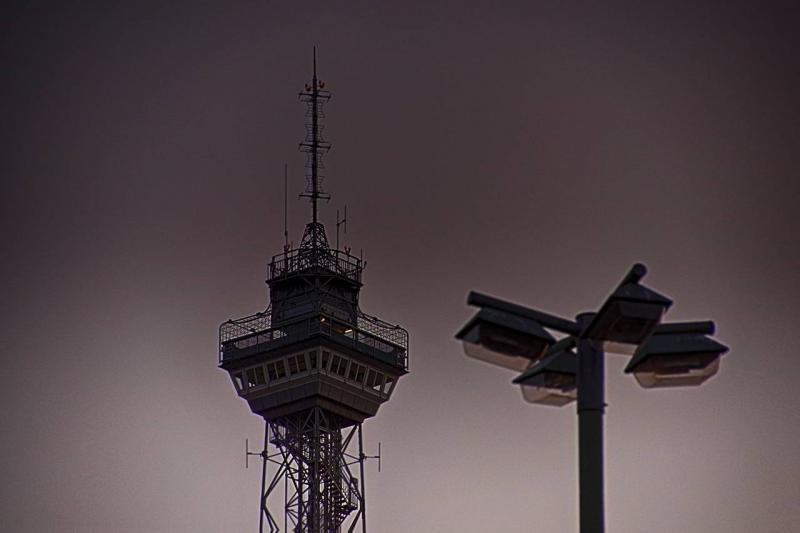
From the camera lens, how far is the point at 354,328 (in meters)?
155

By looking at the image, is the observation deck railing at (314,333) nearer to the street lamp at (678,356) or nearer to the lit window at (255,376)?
the lit window at (255,376)

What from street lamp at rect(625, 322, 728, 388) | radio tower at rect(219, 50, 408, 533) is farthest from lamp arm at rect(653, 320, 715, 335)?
radio tower at rect(219, 50, 408, 533)

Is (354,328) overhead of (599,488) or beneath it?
overhead

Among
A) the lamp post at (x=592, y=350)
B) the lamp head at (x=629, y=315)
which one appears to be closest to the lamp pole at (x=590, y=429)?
the lamp post at (x=592, y=350)

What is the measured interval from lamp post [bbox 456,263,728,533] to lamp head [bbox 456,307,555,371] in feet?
0.04

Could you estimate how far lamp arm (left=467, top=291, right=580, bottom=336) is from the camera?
2759 cm

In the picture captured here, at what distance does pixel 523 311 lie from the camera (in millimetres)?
27547

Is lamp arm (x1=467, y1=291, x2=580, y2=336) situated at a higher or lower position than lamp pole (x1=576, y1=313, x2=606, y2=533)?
higher

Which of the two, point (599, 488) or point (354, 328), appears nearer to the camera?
point (599, 488)

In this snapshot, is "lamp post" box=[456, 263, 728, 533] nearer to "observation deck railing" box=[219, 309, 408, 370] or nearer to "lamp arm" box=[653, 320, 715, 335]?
"lamp arm" box=[653, 320, 715, 335]

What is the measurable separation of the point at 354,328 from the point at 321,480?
458 inches

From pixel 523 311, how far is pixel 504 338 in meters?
0.46

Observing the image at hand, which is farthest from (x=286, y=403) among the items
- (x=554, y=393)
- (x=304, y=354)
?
(x=554, y=393)

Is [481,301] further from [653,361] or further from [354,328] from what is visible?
[354,328]
